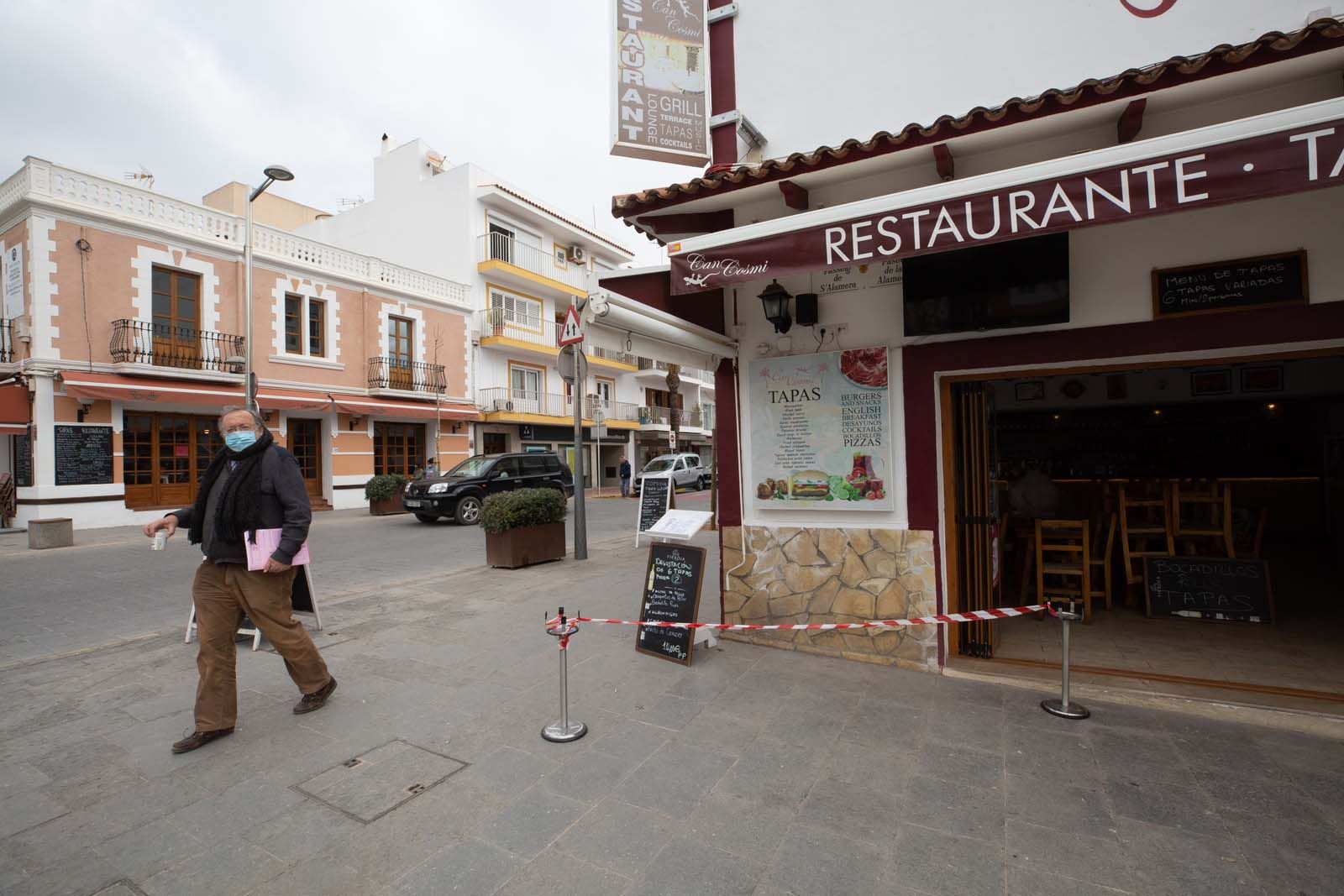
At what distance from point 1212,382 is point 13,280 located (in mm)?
24078

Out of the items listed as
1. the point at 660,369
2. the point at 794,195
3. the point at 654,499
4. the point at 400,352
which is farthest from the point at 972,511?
the point at 660,369

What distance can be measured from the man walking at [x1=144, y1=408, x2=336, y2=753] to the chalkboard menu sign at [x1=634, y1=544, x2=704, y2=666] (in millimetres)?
2360

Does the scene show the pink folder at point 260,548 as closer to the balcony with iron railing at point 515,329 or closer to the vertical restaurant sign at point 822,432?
the vertical restaurant sign at point 822,432

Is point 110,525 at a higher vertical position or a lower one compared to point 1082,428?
lower

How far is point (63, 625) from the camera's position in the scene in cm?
581

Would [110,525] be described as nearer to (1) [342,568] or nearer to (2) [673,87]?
(1) [342,568]

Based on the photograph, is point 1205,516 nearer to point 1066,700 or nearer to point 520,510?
point 1066,700

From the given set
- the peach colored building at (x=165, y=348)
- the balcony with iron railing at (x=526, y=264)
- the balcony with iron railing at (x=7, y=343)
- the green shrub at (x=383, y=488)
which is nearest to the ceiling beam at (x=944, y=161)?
the green shrub at (x=383, y=488)

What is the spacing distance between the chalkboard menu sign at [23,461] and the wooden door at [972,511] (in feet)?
60.2

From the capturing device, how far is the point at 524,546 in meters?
8.51

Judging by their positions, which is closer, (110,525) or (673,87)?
(673,87)

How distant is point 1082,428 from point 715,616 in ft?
29.2

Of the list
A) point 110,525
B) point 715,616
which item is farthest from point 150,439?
point 715,616

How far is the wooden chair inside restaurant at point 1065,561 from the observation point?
554cm
